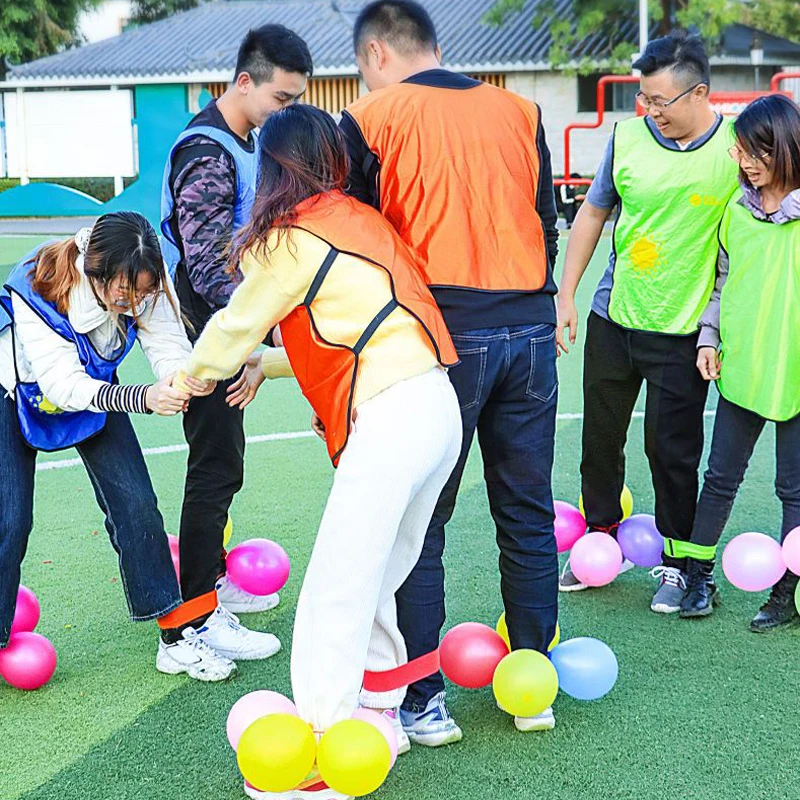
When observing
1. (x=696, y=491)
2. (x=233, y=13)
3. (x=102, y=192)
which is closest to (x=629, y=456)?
(x=696, y=491)

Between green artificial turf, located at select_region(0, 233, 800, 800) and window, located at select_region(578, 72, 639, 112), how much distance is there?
83.7 ft

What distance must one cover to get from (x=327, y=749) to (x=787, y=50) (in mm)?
30922

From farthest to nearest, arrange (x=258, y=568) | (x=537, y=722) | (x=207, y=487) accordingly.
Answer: (x=258, y=568) < (x=207, y=487) < (x=537, y=722)

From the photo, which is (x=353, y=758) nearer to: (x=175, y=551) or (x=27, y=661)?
(x=27, y=661)

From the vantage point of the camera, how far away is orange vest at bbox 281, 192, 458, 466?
9.49ft

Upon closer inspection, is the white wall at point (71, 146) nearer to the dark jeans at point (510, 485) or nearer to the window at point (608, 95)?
the window at point (608, 95)

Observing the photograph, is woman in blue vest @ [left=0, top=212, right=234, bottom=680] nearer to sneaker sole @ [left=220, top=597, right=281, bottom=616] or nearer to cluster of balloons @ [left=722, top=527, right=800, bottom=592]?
sneaker sole @ [left=220, top=597, right=281, bottom=616]

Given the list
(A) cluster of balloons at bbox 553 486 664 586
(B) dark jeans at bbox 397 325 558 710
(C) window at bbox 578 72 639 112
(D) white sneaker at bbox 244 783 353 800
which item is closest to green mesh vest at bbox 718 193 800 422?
(A) cluster of balloons at bbox 553 486 664 586

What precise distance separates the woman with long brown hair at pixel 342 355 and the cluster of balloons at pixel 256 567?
4.55 ft

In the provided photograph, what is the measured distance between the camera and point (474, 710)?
3.60 metres

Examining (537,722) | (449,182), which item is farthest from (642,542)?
(449,182)

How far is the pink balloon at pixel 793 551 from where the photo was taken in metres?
4.12

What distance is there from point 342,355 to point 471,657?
114cm

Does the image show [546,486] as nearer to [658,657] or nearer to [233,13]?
[658,657]
